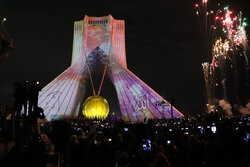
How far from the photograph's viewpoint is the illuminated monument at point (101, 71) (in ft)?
64.9

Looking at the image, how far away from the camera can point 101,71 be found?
2536 cm

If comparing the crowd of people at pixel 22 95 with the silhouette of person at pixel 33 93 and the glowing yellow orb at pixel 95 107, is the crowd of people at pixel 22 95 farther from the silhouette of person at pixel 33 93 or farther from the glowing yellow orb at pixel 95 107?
the glowing yellow orb at pixel 95 107

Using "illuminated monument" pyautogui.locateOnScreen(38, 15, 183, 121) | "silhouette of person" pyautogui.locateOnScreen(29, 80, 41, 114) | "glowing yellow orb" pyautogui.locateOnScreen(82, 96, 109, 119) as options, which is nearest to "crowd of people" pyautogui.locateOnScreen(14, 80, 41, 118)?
"silhouette of person" pyautogui.locateOnScreen(29, 80, 41, 114)

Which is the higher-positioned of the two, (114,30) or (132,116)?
(114,30)

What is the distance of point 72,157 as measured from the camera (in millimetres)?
4500

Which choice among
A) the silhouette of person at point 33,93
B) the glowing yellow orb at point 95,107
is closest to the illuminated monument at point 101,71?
the glowing yellow orb at point 95,107

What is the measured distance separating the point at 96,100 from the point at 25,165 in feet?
60.5

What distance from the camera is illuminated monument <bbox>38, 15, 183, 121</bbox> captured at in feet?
A: 64.9

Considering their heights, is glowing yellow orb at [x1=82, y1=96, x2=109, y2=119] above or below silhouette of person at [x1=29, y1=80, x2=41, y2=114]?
below

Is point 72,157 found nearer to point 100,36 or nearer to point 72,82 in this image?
point 72,82

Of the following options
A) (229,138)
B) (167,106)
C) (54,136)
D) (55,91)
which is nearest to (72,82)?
(55,91)

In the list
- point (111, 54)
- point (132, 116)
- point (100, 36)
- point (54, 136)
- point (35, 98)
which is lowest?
point (132, 116)

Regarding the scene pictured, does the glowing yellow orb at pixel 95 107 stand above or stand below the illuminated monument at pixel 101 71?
below

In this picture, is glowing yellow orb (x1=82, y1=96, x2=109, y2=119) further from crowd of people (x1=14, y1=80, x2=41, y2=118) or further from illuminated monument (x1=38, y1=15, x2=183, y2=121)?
crowd of people (x1=14, y1=80, x2=41, y2=118)
